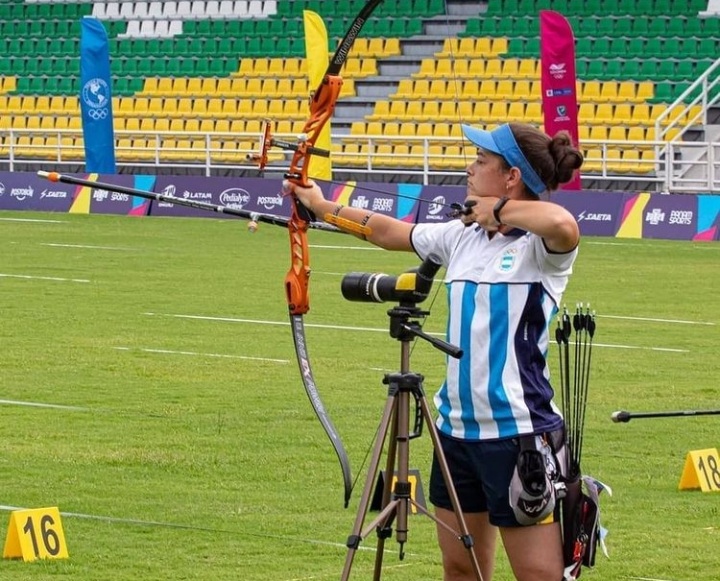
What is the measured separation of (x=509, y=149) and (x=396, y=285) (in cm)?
52

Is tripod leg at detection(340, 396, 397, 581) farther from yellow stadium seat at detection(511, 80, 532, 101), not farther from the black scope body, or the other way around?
yellow stadium seat at detection(511, 80, 532, 101)

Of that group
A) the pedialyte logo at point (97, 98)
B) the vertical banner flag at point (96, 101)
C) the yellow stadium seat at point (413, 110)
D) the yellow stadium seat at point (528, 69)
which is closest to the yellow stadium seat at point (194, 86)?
the yellow stadium seat at point (413, 110)

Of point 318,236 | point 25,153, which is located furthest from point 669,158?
point 25,153

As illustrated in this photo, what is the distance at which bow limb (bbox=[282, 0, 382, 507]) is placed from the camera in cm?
591

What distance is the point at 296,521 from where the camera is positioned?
303 inches

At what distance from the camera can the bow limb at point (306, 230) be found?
591cm

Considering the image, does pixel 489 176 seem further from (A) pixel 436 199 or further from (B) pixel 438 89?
(B) pixel 438 89

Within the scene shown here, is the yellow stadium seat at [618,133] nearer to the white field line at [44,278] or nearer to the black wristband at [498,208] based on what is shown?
the white field line at [44,278]

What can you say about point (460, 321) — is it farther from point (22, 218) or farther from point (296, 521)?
point (22, 218)

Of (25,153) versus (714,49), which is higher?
(714,49)

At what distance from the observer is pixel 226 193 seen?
96.2 ft

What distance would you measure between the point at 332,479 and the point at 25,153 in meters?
31.0

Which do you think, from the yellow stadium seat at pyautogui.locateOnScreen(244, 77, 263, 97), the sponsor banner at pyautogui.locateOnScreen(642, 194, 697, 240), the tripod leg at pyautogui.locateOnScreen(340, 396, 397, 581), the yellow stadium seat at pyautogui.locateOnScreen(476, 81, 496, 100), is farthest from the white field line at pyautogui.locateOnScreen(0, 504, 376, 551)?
the yellow stadium seat at pyautogui.locateOnScreen(244, 77, 263, 97)

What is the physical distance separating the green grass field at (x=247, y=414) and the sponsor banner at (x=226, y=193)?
22.3 feet
